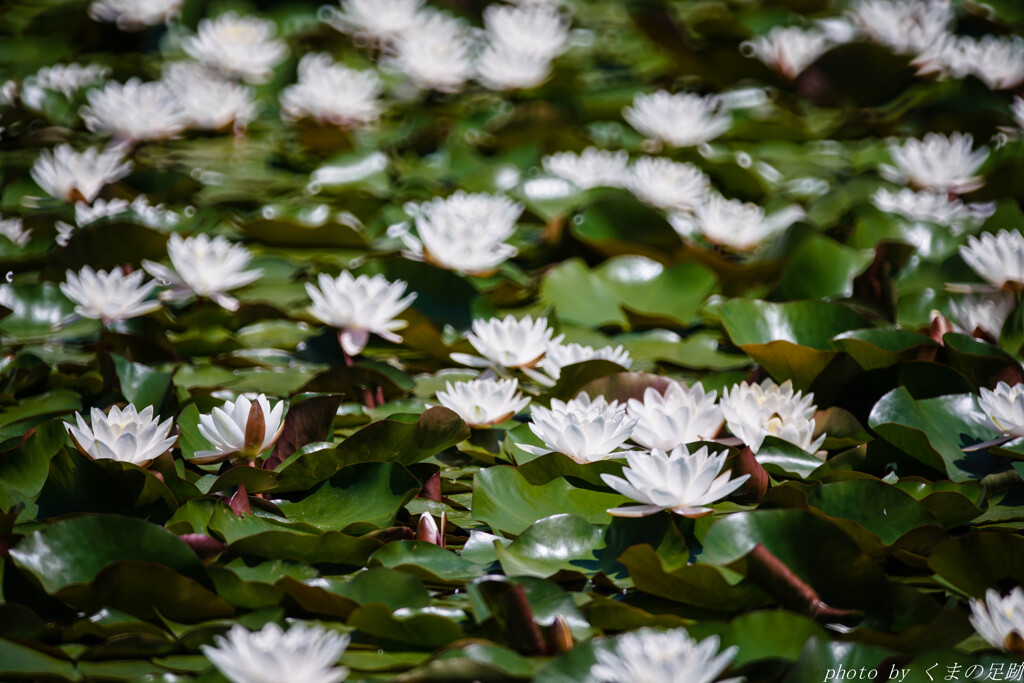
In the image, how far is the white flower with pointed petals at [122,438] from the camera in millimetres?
1624

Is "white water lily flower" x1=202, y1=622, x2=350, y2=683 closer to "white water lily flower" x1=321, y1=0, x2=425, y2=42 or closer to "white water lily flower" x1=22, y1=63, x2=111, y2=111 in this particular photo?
"white water lily flower" x1=22, y1=63, x2=111, y2=111

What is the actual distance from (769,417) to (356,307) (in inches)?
36.4

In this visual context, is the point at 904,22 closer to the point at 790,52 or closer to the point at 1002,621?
the point at 790,52

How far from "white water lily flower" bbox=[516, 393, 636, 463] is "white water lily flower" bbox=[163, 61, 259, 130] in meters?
2.41

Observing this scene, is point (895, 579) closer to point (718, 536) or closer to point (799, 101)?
point (718, 536)

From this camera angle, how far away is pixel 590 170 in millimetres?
3279

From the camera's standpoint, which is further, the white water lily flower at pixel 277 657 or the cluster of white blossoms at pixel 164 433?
the cluster of white blossoms at pixel 164 433

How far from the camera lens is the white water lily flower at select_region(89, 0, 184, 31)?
4320mm

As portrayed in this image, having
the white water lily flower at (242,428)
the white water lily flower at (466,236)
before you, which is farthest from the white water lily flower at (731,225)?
the white water lily flower at (242,428)

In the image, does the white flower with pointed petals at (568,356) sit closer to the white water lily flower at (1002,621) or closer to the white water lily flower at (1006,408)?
the white water lily flower at (1006,408)

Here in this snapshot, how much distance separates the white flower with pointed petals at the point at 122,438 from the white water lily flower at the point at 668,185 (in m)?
1.83

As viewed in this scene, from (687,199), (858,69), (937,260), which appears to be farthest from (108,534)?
(858,69)

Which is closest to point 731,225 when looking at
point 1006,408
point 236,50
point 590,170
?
point 590,170

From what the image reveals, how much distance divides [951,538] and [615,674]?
64 cm
